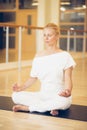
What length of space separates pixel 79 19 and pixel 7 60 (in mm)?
5763

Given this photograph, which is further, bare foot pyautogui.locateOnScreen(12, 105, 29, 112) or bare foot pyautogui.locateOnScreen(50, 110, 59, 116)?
bare foot pyautogui.locateOnScreen(12, 105, 29, 112)

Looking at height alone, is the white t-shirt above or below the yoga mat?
above

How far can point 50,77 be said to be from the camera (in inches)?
111

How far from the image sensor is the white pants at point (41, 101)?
274cm

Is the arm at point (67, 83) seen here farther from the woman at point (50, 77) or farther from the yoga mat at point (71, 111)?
the yoga mat at point (71, 111)

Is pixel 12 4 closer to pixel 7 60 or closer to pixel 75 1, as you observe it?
pixel 75 1

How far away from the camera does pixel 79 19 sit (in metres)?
11.8

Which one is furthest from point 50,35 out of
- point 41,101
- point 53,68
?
point 41,101

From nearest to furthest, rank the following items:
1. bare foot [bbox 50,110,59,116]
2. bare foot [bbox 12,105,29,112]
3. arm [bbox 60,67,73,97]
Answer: arm [bbox 60,67,73,97], bare foot [bbox 50,110,59,116], bare foot [bbox 12,105,29,112]

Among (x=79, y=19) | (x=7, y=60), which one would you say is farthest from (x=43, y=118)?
(x=79, y=19)

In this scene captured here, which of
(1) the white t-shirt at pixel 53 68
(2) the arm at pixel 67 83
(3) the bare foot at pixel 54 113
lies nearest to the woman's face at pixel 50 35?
(1) the white t-shirt at pixel 53 68

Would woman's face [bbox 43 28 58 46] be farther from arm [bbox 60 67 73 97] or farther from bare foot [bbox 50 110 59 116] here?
bare foot [bbox 50 110 59 116]

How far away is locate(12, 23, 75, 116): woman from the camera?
275cm

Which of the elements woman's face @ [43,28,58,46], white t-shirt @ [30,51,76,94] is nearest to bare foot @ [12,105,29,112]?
A: white t-shirt @ [30,51,76,94]
